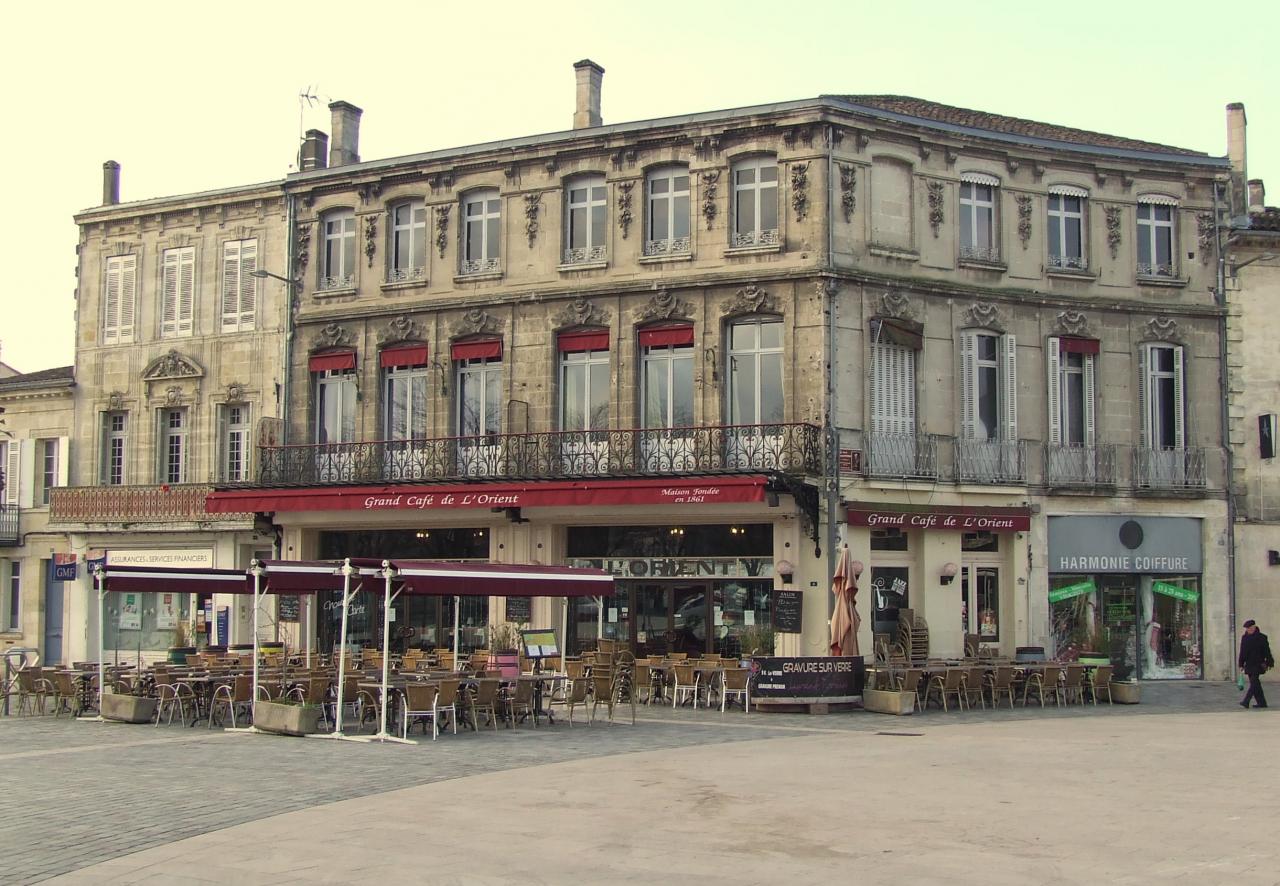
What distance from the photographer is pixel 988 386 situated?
86.7 feet

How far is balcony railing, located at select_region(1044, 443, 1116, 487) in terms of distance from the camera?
2644 centimetres

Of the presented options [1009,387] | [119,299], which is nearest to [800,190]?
[1009,387]

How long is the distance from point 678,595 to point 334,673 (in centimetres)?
789

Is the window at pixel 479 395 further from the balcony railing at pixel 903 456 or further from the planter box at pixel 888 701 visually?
the planter box at pixel 888 701

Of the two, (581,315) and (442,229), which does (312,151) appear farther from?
(581,315)

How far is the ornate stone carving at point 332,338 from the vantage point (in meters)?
29.3

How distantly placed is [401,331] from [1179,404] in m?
14.5

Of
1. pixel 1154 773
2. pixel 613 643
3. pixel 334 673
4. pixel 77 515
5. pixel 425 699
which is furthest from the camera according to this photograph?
pixel 77 515

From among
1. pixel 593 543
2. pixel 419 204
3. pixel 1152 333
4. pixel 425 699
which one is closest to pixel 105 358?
pixel 419 204

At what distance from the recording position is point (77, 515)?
106ft

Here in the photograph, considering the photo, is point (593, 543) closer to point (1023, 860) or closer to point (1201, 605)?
point (1201, 605)

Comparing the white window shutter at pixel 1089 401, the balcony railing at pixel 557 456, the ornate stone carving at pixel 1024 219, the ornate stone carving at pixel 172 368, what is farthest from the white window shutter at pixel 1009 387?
the ornate stone carving at pixel 172 368

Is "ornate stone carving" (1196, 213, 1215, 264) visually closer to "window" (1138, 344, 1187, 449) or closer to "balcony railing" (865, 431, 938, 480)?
"window" (1138, 344, 1187, 449)

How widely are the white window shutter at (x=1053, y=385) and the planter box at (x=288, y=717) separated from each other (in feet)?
47.8
